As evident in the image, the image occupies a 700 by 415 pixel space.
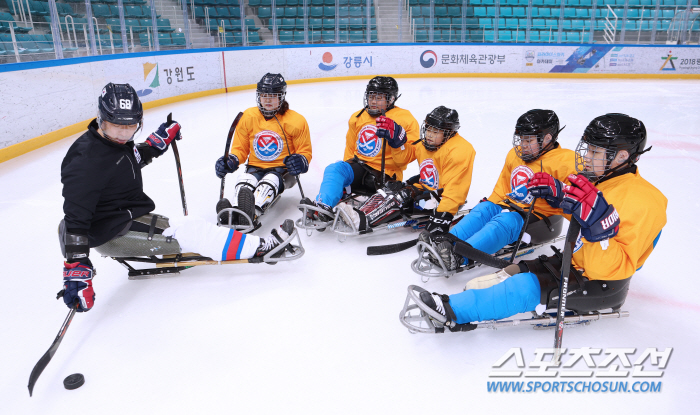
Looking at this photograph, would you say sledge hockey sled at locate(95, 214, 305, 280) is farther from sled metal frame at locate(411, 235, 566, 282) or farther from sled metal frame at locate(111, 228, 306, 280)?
sled metal frame at locate(411, 235, 566, 282)

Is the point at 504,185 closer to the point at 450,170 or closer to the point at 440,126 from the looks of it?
the point at 450,170

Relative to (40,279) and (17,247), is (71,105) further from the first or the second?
(40,279)

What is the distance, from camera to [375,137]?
4.04m

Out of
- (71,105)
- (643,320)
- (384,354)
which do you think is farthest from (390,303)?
(71,105)

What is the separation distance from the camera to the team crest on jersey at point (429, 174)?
3.62 metres

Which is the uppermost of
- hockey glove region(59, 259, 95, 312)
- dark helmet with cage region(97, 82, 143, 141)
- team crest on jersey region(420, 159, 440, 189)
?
dark helmet with cage region(97, 82, 143, 141)

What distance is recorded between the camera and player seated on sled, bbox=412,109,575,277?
114 inches

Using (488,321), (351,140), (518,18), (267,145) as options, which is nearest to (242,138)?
(267,145)

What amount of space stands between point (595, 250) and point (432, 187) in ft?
5.26

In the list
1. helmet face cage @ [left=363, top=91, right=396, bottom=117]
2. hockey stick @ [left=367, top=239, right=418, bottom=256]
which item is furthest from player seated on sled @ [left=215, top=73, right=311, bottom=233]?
hockey stick @ [left=367, top=239, right=418, bottom=256]

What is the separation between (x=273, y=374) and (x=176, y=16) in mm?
10414

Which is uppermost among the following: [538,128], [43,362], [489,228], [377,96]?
[377,96]

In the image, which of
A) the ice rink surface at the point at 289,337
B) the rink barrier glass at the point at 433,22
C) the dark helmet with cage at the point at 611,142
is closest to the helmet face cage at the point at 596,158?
the dark helmet with cage at the point at 611,142

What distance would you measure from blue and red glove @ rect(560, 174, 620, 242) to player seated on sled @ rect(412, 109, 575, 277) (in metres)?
0.91
